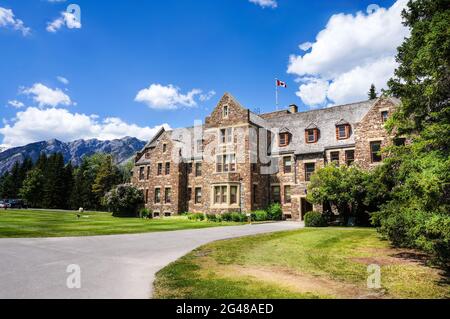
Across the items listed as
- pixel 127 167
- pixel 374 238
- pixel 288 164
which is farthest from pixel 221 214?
pixel 127 167

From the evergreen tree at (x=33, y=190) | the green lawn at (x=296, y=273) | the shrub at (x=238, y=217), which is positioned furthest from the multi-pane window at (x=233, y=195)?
the evergreen tree at (x=33, y=190)

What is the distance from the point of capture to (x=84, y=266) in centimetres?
917

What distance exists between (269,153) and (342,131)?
8415 mm

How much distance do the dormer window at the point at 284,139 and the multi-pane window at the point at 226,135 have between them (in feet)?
19.5

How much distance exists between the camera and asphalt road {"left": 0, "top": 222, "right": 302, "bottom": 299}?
21.9ft

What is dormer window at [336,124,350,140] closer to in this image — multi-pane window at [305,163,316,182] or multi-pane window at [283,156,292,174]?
multi-pane window at [305,163,316,182]

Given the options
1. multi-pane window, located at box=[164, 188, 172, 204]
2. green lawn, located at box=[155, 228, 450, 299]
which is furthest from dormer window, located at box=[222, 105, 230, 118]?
green lawn, located at box=[155, 228, 450, 299]

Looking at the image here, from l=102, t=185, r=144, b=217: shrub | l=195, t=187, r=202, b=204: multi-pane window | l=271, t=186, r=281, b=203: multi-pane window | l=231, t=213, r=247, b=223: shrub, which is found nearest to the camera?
l=231, t=213, r=247, b=223: shrub

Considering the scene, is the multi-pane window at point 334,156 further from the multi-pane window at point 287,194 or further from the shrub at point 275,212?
the shrub at point 275,212

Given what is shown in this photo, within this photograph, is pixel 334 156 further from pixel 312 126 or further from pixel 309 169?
pixel 312 126

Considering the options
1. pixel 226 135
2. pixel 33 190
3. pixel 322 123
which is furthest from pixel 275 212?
pixel 33 190

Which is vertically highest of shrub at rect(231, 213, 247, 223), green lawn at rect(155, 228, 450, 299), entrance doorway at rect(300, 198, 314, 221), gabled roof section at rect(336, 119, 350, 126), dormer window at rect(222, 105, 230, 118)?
dormer window at rect(222, 105, 230, 118)

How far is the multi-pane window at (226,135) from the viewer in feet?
116
